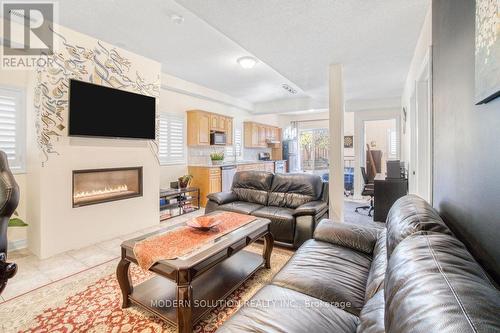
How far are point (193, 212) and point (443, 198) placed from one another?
4.18 meters

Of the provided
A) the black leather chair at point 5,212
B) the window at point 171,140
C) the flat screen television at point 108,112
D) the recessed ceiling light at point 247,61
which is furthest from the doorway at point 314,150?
the black leather chair at point 5,212

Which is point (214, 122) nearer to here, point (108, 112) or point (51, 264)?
point (108, 112)

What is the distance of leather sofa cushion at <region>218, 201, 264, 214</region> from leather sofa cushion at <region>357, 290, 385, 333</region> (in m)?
2.22

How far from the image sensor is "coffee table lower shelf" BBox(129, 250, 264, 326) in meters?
A: 1.72

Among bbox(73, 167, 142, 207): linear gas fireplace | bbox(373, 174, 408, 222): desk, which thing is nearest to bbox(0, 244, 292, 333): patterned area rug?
bbox(73, 167, 142, 207): linear gas fireplace

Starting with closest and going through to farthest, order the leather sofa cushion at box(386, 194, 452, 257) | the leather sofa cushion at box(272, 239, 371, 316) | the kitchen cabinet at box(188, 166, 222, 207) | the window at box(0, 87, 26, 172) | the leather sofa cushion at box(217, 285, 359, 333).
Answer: the leather sofa cushion at box(217, 285, 359, 333) → the leather sofa cushion at box(386, 194, 452, 257) → the leather sofa cushion at box(272, 239, 371, 316) → the window at box(0, 87, 26, 172) → the kitchen cabinet at box(188, 166, 222, 207)

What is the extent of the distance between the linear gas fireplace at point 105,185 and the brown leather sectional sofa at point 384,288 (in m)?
2.88

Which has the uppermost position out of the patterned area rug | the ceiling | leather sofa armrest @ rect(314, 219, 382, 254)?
the ceiling

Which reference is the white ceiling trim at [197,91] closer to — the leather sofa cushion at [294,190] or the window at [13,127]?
the window at [13,127]

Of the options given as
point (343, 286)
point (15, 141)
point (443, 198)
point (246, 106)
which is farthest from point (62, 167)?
point (246, 106)

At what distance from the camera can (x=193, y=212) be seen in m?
4.93

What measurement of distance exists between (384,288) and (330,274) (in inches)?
21.2

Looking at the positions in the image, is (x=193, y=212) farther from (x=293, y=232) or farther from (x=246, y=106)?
(x=246, y=106)

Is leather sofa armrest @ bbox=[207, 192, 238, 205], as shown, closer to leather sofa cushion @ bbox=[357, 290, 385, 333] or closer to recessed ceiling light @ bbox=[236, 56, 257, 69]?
recessed ceiling light @ bbox=[236, 56, 257, 69]
